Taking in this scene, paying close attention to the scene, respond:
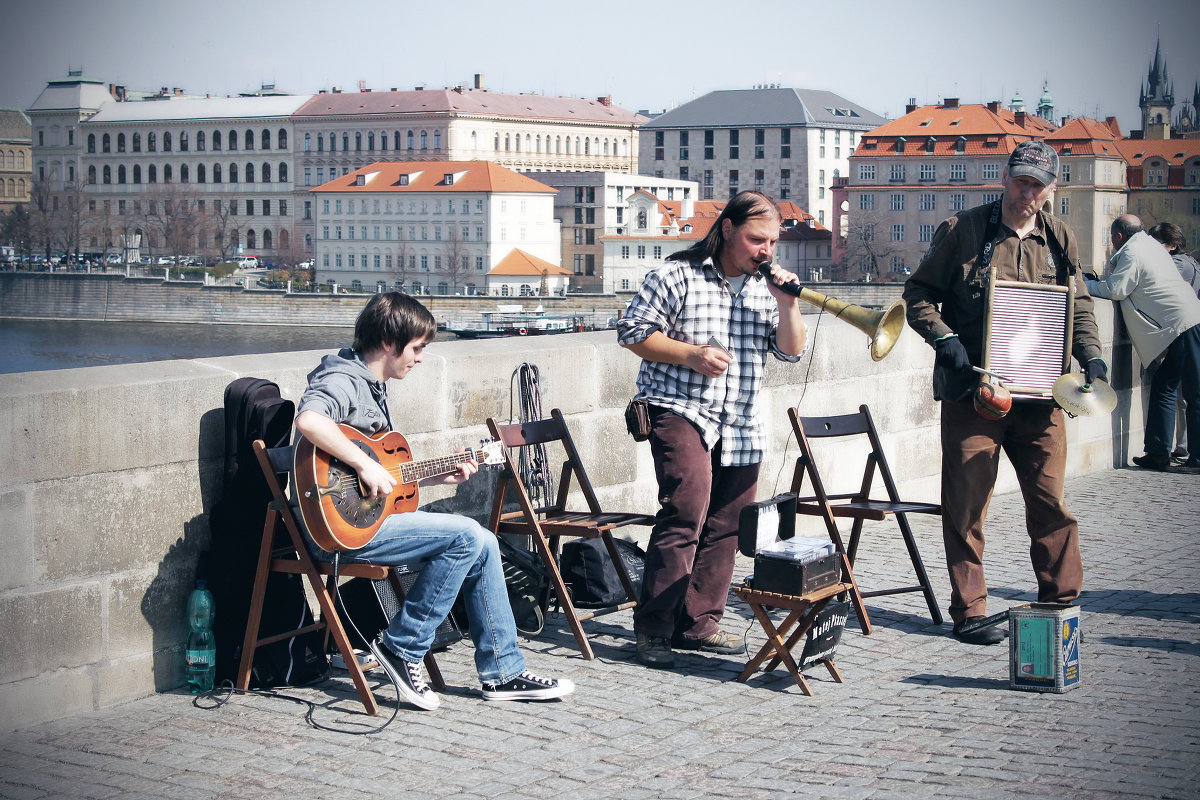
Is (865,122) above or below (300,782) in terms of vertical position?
above

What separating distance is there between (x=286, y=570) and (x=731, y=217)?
6.51 ft

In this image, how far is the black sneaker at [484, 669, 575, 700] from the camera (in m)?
4.70

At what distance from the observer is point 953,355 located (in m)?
5.37

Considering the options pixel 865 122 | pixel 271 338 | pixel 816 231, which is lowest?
pixel 271 338

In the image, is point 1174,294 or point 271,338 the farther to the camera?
point 271,338

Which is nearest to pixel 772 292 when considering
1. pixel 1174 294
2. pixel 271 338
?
pixel 1174 294

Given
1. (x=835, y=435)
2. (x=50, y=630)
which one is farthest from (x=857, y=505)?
(x=50, y=630)

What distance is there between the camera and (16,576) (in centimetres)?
446

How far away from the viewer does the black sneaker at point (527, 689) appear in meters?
4.70

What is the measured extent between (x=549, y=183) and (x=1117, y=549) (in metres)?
122

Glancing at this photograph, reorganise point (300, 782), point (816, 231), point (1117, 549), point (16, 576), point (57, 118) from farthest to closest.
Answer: point (57, 118) < point (816, 231) < point (1117, 549) < point (16, 576) < point (300, 782)

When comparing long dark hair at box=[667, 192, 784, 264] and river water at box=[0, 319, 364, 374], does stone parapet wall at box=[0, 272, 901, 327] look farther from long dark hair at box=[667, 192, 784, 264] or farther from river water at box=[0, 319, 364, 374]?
long dark hair at box=[667, 192, 784, 264]

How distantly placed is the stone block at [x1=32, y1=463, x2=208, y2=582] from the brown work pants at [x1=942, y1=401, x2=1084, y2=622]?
2839 millimetres

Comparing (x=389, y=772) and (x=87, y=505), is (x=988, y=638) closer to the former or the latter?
(x=389, y=772)
